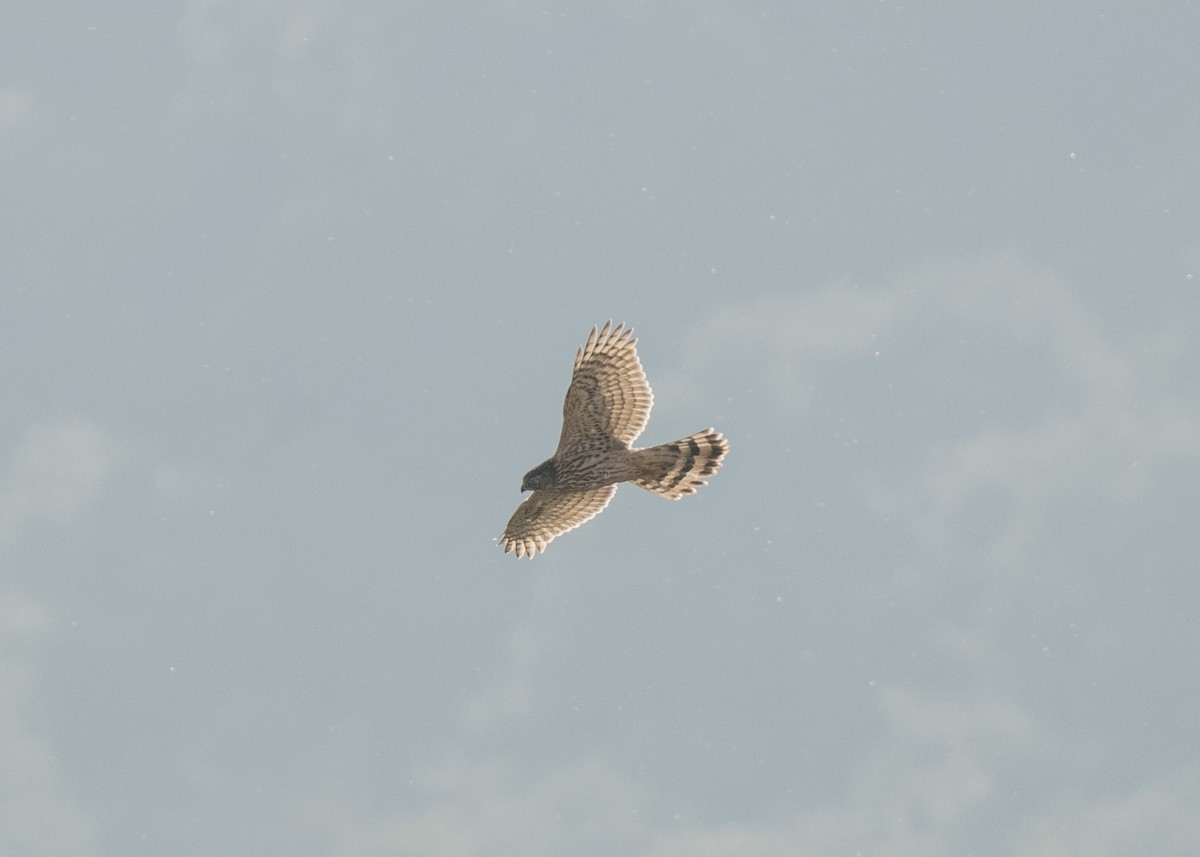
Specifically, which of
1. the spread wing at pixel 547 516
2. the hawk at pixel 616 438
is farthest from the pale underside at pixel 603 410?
the spread wing at pixel 547 516

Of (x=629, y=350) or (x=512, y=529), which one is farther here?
(x=512, y=529)

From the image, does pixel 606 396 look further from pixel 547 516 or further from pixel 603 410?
pixel 547 516

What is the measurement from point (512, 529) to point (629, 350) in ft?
13.1

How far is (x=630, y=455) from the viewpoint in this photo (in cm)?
2283

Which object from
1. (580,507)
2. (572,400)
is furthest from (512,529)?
(572,400)

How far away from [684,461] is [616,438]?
1013mm

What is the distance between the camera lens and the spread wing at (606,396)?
2283 cm

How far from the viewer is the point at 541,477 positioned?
76.7ft

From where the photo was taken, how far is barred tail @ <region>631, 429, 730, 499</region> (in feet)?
74.5

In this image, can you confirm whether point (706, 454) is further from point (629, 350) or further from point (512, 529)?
point (512, 529)

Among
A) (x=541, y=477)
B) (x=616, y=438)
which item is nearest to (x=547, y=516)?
(x=541, y=477)

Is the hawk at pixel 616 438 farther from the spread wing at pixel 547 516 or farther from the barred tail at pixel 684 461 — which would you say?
the spread wing at pixel 547 516

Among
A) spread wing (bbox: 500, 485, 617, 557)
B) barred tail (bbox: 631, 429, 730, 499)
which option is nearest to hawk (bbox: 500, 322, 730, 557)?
barred tail (bbox: 631, 429, 730, 499)

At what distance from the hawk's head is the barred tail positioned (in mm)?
1264
